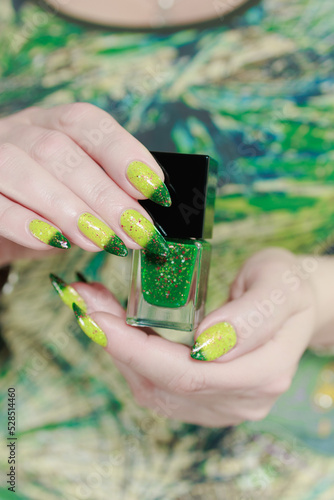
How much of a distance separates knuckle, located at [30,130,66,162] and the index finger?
0.03 meters

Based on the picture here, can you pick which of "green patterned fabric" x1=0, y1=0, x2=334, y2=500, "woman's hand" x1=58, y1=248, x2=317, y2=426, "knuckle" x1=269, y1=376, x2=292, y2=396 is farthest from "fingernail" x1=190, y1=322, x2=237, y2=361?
"green patterned fabric" x1=0, y1=0, x2=334, y2=500

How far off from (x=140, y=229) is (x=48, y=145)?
187 millimetres

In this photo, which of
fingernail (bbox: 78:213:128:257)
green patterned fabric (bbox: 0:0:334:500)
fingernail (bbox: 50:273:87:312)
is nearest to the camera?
fingernail (bbox: 78:213:128:257)

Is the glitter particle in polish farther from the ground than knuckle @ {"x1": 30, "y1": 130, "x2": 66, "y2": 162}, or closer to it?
closer to it

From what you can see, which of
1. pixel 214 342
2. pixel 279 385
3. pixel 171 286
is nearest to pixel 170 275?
pixel 171 286

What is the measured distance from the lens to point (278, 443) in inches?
34.8

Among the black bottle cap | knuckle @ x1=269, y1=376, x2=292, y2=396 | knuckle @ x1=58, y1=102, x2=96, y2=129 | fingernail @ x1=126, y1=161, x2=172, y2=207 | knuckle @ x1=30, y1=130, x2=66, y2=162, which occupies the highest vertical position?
knuckle @ x1=58, y1=102, x2=96, y2=129

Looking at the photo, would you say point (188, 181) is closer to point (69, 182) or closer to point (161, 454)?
point (69, 182)

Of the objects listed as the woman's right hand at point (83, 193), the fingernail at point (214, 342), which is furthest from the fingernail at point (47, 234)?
the fingernail at point (214, 342)

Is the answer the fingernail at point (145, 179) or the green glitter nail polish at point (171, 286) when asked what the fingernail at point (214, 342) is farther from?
the fingernail at point (145, 179)

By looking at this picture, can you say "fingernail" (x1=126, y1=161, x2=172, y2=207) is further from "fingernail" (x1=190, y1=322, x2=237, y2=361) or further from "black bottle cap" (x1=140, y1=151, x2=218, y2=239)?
"fingernail" (x1=190, y1=322, x2=237, y2=361)

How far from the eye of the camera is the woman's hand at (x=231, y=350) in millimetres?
614

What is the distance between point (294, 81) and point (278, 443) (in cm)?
76

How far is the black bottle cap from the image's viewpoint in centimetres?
61
